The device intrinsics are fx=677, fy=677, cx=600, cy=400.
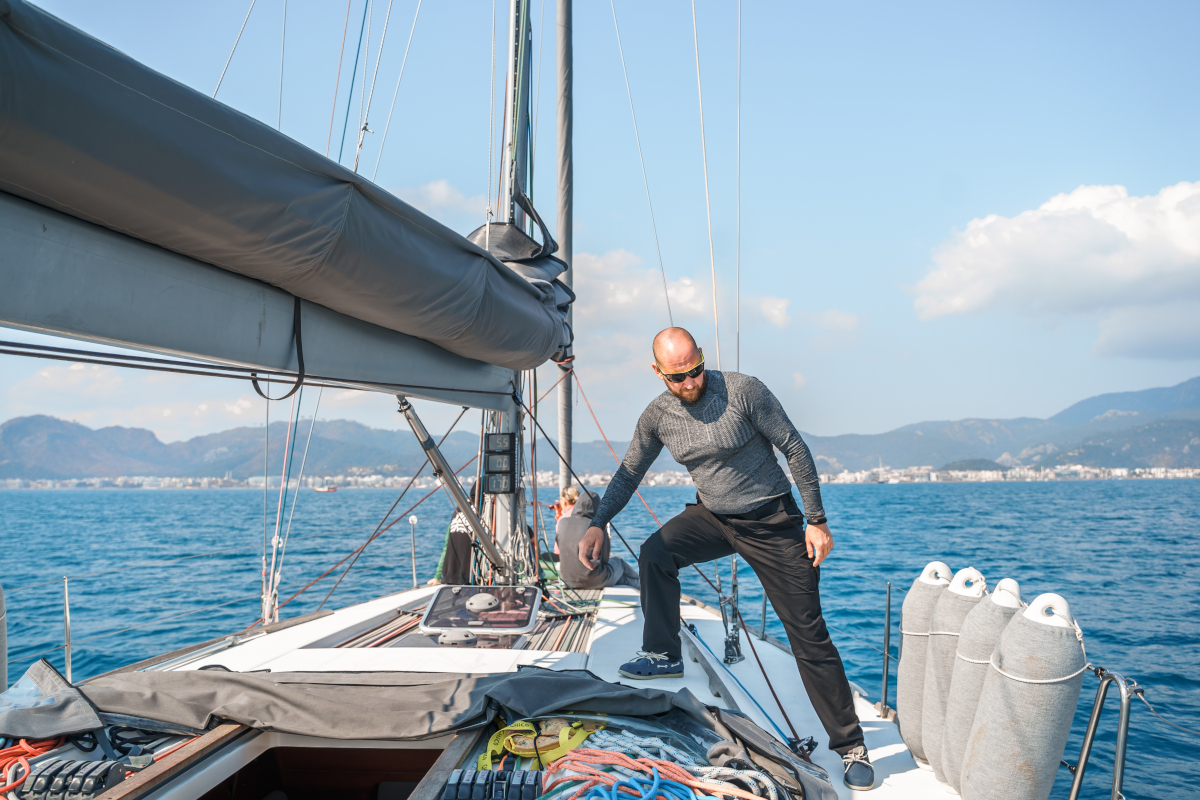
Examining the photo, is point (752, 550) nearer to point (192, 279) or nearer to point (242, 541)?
point (192, 279)

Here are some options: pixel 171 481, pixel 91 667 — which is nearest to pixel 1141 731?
pixel 91 667

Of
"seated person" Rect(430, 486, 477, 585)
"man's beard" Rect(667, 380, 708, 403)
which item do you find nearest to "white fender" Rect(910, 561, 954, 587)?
"man's beard" Rect(667, 380, 708, 403)

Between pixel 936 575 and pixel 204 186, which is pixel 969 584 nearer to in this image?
pixel 936 575

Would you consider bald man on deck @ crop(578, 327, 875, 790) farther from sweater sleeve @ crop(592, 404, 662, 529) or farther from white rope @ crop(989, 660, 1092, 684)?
white rope @ crop(989, 660, 1092, 684)

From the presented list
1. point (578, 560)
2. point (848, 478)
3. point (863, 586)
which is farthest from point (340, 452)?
point (578, 560)

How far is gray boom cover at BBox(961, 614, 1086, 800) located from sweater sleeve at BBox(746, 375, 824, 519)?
28.4 inches

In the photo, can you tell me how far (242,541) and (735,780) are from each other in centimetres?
2466

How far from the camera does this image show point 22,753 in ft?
5.75

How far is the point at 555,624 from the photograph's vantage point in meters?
3.83

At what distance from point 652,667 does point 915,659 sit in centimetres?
101

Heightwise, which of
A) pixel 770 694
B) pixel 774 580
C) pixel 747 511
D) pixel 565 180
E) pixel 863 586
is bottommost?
pixel 863 586

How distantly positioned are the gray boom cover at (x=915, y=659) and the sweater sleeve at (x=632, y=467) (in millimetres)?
1064

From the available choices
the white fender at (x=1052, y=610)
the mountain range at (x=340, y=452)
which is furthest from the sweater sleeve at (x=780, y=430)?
the mountain range at (x=340, y=452)

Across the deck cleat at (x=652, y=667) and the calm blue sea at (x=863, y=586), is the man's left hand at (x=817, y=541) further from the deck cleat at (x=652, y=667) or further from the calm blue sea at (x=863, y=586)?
the calm blue sea at (x=863, y=586)
